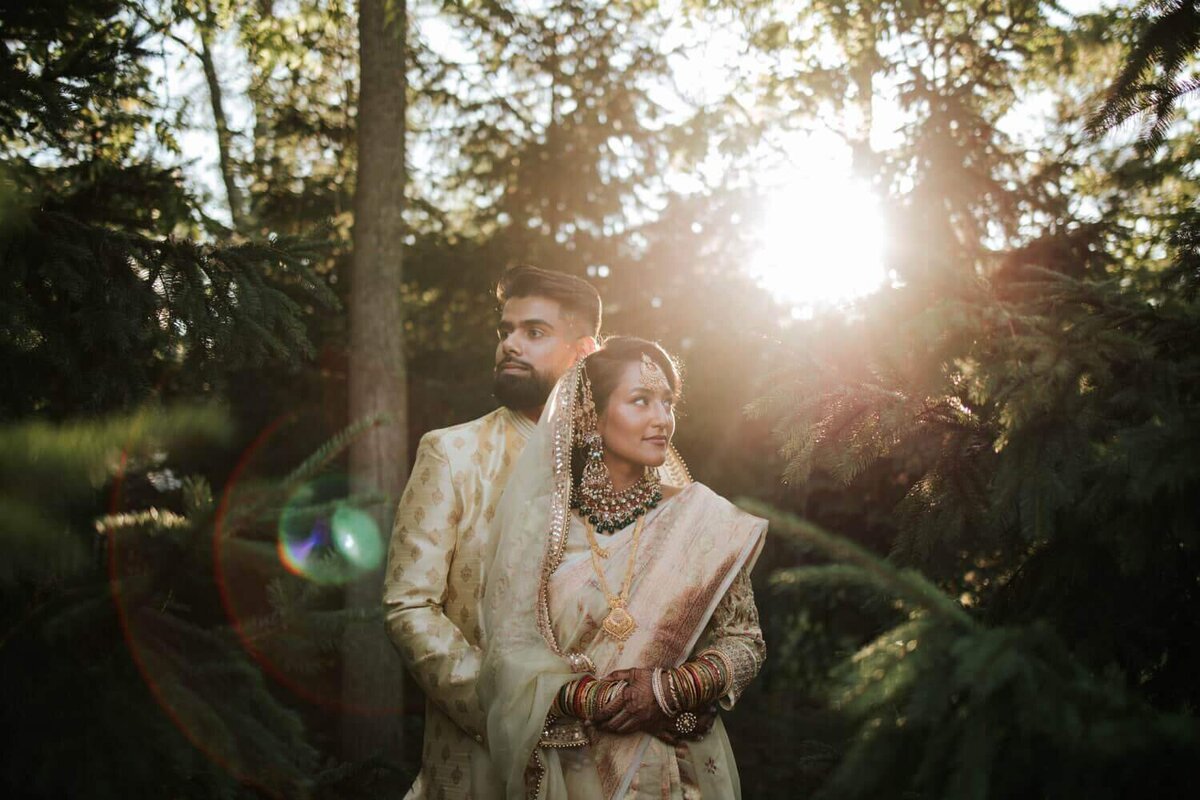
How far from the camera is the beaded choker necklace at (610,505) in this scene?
10.1ft

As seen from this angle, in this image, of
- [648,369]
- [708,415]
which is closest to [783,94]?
[708,415]

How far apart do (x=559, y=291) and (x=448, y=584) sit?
3.76 feet

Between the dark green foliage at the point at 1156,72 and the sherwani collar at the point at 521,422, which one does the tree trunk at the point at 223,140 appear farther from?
the dark green foliage at the point at 1156,72

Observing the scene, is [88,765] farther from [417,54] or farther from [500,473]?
[417,54]

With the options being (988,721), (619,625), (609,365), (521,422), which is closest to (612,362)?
(609,365)

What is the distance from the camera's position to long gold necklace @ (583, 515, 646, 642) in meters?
2.88

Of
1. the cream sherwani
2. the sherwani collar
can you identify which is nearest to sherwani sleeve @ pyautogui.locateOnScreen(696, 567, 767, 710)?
the cream sherwani

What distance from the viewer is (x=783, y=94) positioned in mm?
9352

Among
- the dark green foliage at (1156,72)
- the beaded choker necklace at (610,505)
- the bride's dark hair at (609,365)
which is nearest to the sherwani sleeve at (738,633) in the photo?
the beaded choker necklace at (610,505)

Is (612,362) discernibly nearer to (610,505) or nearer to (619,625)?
(610,505)

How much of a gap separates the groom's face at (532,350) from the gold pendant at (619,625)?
93 cm

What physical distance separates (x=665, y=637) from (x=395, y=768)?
1929 mm

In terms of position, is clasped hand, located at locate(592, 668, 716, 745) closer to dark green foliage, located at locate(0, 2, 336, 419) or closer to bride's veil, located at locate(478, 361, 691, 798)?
bride's veil, located at locate(478, 361, 691, 798)

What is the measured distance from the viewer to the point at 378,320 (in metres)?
6.63
